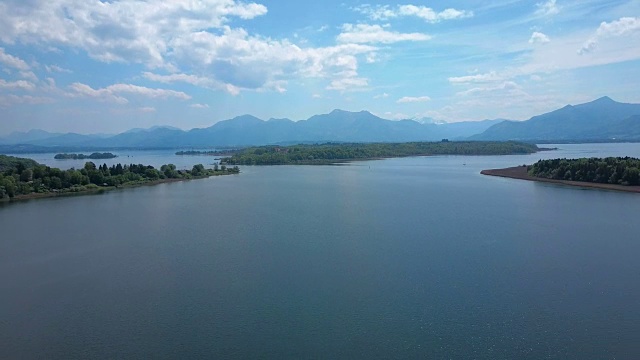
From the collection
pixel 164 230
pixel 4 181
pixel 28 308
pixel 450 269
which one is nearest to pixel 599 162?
pixel 450 269

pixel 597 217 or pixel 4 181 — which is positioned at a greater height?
pixel 4 181

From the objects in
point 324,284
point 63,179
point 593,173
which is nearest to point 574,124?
point 593,173

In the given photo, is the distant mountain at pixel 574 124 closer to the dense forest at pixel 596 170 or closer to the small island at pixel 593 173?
the small island at pixel 593 173

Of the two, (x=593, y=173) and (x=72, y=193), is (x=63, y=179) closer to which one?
(x=72, y=193)

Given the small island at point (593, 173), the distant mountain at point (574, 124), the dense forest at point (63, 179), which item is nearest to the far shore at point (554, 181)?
the small island at point (593, 173)

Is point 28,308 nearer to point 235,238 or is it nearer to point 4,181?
point 235,238

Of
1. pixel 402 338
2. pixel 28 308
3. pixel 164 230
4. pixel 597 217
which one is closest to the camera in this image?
pixel 402 338
